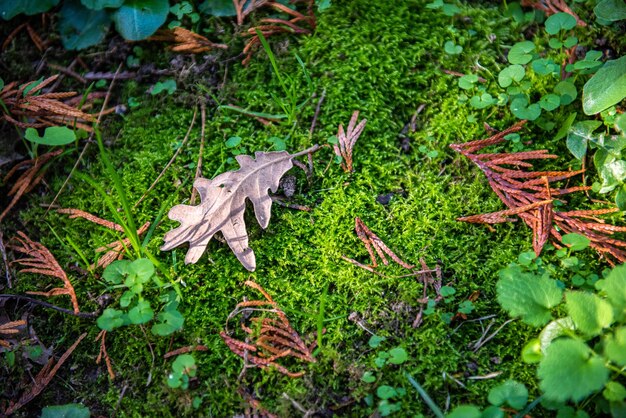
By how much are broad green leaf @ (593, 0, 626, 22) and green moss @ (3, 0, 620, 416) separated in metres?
0.50

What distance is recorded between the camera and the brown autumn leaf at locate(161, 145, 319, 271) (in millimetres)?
2311

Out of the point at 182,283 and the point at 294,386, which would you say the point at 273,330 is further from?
the point at 182,283

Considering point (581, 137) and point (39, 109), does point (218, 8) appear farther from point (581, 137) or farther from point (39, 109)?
point (581, 137)

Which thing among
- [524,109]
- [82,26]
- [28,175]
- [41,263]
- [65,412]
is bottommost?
[65,412]

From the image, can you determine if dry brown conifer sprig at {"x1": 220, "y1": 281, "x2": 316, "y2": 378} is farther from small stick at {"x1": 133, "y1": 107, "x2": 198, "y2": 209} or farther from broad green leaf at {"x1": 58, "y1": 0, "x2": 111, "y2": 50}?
broad green leaf at {"x1": 58, "y1": 0, "x2": 111, "y2": 50}

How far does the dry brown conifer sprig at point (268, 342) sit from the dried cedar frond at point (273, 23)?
155cm

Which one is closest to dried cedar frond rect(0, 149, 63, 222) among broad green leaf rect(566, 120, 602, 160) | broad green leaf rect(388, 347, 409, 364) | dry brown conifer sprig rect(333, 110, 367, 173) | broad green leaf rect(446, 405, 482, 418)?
dry brown conifer sprig rect(333, 110, 367, 173)

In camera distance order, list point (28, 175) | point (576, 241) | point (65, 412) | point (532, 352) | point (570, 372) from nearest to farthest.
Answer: point (570, 372) < point (532, 352) < point (65, 412) < point (576, 241) < point (28, 175)

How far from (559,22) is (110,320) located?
2773mm

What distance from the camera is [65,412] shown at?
6.64 ft

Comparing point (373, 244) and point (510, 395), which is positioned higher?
point (373, 244)

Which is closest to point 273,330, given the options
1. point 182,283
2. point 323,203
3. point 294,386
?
point 294,386

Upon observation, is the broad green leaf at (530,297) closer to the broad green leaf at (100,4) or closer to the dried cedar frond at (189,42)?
the dried cedar frond at (189,42)

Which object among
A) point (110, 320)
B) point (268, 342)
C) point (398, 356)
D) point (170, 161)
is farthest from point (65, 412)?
point (398, 356)
